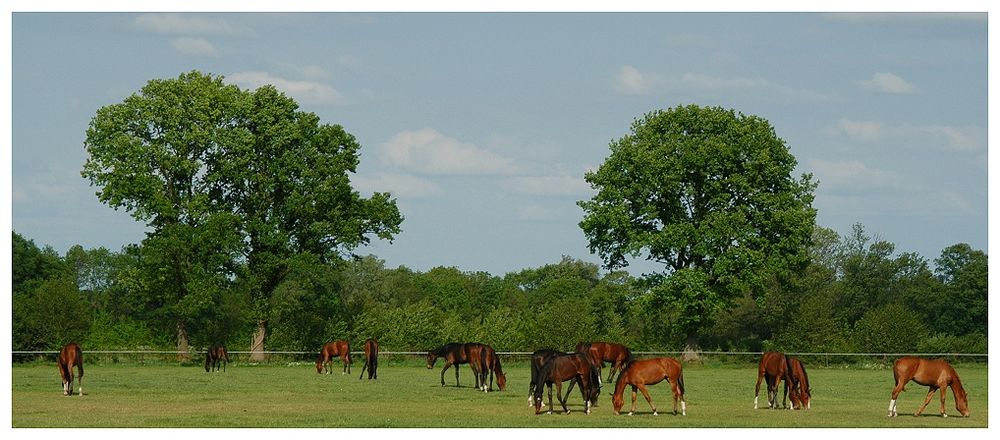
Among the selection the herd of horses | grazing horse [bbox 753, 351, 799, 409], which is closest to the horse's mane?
the herd of horses

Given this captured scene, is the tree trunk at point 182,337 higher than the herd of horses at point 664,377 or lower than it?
higher

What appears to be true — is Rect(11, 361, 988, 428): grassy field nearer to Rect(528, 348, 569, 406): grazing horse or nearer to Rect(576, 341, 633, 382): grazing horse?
Rect(528, 348, 569, 406): grazing horse

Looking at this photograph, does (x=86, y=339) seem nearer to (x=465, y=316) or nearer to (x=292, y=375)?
(x=292, y=375)

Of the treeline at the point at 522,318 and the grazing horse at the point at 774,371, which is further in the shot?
the treeline at the point at 522,318

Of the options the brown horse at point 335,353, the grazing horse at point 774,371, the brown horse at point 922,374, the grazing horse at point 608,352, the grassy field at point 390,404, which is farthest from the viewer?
the brown horse at point 335,353

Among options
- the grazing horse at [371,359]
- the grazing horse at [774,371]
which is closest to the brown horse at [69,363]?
the grazing horse at [371,359]

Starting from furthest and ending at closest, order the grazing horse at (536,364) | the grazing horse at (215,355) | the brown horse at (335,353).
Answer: the grazing horse at (215,355)
the brown horse at (335,353)
the grazing horse at (536,364)

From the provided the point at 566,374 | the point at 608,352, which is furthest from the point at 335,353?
the point at 566,374

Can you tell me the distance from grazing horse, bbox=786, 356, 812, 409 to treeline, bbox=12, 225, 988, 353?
33.8 m

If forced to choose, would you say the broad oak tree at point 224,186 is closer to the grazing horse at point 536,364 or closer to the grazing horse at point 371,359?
the grazing horse at point 371,359

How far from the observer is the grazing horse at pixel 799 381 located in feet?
103

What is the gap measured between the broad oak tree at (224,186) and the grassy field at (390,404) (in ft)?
49.1

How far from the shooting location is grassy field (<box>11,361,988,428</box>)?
27.3 m

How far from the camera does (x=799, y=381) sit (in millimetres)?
31688
